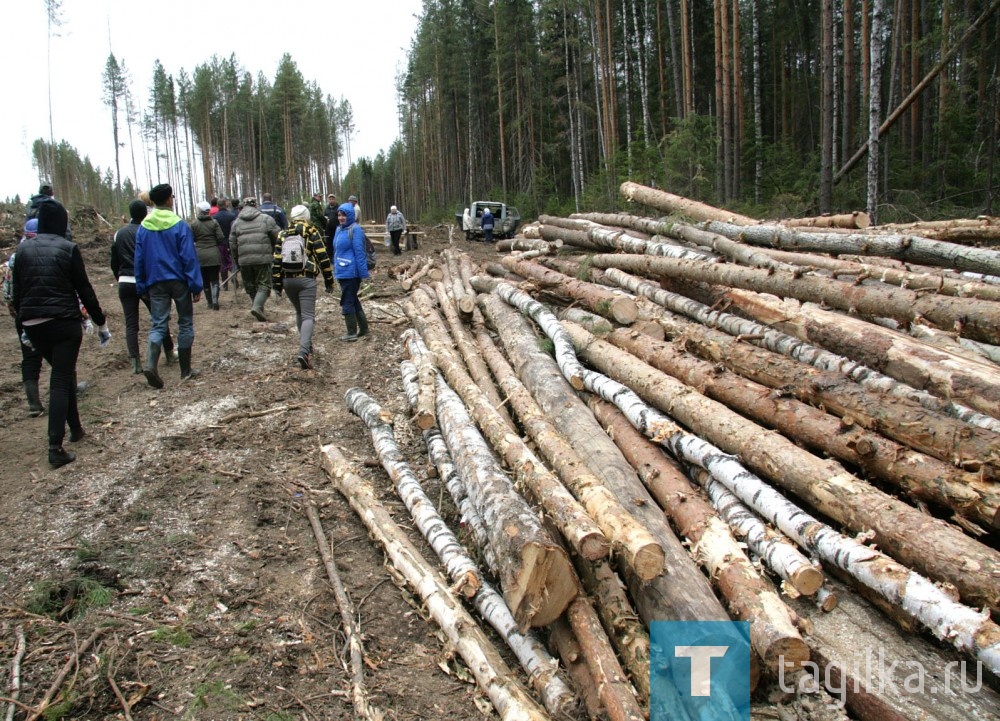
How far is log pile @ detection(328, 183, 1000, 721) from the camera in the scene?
303cm

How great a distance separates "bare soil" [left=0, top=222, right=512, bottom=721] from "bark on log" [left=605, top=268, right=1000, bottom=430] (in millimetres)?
3418

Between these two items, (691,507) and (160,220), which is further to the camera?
(160,220)

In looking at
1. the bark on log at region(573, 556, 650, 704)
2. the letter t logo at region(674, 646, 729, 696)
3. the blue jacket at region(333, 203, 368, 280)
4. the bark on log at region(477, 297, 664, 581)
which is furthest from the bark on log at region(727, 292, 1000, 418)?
the blue jacket at region(333, 203, 368, 280)

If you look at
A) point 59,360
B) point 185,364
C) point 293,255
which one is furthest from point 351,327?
point 59,360

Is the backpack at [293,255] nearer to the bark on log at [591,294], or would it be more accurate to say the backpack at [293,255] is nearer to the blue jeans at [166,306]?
the blue jeans at [166,306]

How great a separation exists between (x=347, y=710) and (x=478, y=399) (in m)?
2.92

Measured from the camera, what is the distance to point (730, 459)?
13.9 feet

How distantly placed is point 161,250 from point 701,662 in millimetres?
6748

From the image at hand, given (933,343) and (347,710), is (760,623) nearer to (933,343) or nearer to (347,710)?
(347,710)

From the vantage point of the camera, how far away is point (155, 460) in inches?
207

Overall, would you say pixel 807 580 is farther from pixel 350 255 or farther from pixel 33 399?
pixel 33 399

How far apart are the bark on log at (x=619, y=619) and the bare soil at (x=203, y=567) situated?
761mm

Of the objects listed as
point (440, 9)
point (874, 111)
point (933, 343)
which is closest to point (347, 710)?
point (933, 343)

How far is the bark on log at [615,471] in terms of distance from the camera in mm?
3146
